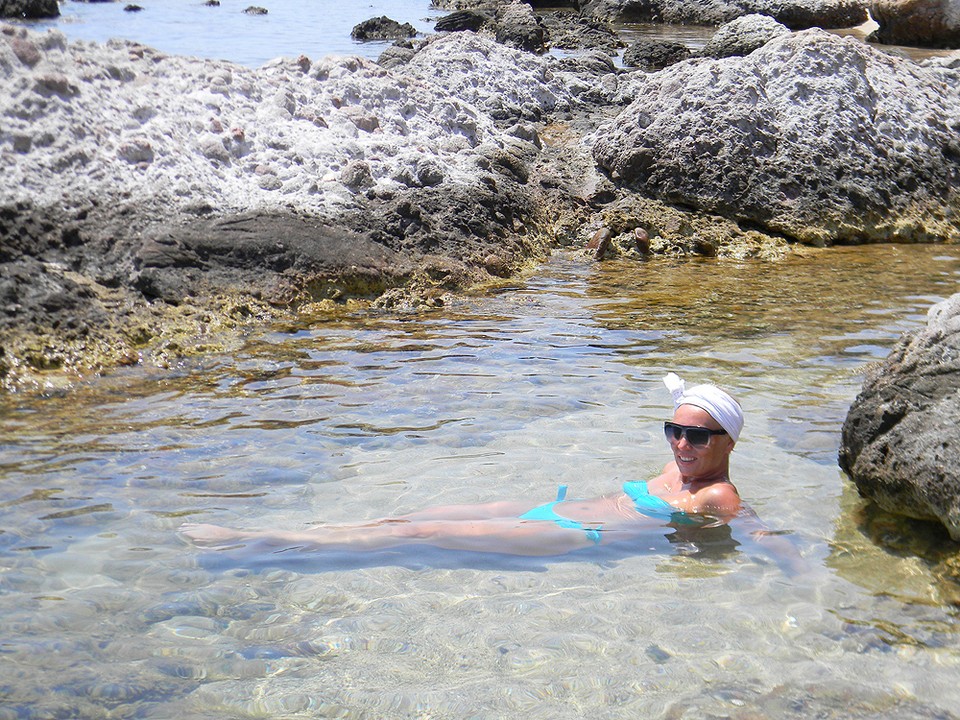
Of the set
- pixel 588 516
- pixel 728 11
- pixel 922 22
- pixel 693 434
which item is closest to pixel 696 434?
pixel 693 434

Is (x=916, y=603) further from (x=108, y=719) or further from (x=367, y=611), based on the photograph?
(x=108, y=719)

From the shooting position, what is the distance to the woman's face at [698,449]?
17.1ft

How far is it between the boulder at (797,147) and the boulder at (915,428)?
6.18 meters

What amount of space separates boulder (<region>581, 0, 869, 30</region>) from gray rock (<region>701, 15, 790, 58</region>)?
17.4m

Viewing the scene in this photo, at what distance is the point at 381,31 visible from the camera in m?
31.1

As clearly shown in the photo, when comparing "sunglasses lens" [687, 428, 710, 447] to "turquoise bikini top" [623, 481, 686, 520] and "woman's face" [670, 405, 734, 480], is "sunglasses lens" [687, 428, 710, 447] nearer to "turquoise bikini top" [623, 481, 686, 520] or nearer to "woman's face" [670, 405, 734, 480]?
"woman's face" [670, 405, 734, 480]

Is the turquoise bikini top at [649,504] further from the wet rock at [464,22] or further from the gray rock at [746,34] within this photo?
the wet rock at [464,22]

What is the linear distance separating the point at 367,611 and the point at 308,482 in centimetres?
150

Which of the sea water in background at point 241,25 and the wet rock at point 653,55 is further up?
the sea water in background at point 241,25

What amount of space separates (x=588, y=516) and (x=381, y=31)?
2806 cm

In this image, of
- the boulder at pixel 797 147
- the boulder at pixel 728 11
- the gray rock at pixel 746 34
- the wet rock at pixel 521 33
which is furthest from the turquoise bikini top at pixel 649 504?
the boulder at pixel 728 11

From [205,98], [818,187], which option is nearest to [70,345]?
[205,98]

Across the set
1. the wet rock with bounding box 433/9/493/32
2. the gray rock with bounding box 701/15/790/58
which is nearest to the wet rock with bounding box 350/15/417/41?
the wet rock with bounding box 433/9/493/32

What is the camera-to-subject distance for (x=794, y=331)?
8383 millimetres
